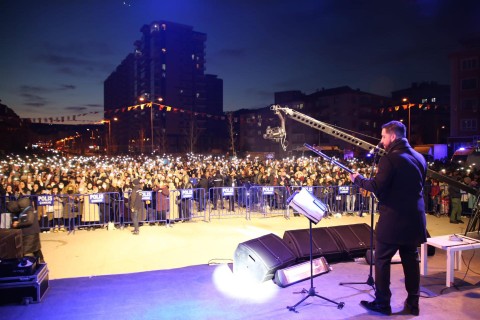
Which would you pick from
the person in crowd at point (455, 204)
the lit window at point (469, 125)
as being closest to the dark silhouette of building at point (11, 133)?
the person in crowd at point (455, 204)

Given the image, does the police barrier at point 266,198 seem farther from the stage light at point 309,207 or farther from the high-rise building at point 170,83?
the high-rise building at point 170,83

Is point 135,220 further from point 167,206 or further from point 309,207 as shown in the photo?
point 309,207

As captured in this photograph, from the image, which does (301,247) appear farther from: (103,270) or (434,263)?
(103,270)

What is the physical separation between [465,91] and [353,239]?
49631 mm

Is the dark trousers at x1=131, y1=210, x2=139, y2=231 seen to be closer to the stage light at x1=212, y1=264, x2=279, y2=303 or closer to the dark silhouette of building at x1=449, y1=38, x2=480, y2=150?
the stage light at x1=212, y1=264, x2=279, y2=303

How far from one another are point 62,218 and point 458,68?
52361 mm

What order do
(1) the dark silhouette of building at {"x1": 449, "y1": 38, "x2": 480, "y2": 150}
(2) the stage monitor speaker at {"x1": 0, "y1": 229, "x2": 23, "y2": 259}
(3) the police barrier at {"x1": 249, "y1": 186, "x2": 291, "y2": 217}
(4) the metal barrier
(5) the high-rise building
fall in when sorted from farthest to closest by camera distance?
(5) the high-rise building < (1) the dark silhouette of building at {"x1": 449, "y1": 38, "x2": 480, "y2": 150} < (3) the police barrier at {"x1": 249, "y1": 186, "x2": 291, "y2": 217} < (4) the metal barrier < (2) the stage monitor speaker at {"x1": 0, "y1": 229, "x2": 23, "y2": 259}

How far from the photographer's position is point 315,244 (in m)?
7.46

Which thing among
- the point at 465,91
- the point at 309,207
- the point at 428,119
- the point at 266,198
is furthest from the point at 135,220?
the point at 428,119

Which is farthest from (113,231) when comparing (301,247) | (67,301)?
(301,247)

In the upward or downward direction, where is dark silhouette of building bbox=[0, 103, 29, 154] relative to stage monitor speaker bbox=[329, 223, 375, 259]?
upward

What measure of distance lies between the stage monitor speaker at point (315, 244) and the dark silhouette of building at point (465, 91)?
4581 cm

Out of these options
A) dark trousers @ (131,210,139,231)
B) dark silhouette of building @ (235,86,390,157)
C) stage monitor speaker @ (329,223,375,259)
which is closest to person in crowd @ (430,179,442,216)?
stage monitor speaker @ (329,223,375,259)

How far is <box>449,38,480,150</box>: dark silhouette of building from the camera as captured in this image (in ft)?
153
